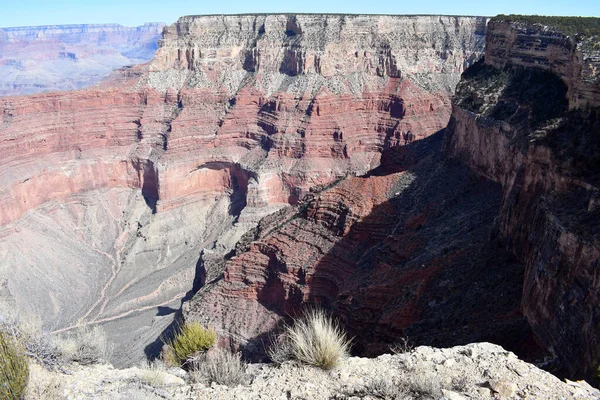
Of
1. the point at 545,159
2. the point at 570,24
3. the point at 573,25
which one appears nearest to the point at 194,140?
the point at 570,24

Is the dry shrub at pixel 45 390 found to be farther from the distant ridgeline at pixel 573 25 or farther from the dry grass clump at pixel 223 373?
the distant ridgeline at pixel 573 25

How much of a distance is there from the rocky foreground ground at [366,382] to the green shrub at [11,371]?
0.67 m

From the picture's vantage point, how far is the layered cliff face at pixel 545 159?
14781 millimetres

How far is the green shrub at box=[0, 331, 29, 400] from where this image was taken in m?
10.8

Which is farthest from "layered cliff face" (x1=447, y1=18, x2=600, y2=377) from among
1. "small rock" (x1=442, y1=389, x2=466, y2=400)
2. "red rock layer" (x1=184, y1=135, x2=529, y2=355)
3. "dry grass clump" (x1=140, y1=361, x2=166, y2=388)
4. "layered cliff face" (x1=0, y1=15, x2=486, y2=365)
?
"layered cliff face" (x1=0, y1=15, x2=486, y2=365)

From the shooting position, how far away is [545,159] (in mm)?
21766

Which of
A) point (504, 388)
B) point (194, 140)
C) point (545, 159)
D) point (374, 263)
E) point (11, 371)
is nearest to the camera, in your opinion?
point (504, 388)

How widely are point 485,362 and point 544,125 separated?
51.3ft

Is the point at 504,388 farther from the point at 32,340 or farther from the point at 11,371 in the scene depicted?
the point at 32,340

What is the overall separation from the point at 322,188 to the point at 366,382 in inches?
957

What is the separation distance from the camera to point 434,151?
134ft

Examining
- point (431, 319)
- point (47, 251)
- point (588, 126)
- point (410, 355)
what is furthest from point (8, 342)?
point (47, 251)

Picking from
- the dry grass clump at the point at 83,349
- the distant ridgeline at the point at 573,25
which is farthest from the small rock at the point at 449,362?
the distant ridgeline at the point at 573,25

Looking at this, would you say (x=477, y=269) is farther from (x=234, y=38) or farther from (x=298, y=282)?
(x=234, y=38)
